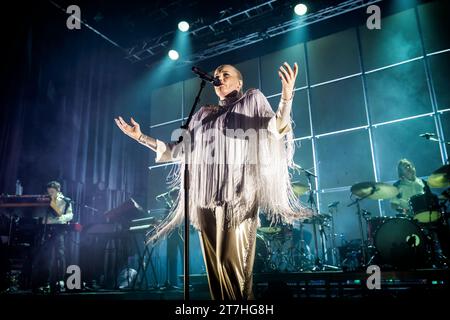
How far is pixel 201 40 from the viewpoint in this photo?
8.78 metres

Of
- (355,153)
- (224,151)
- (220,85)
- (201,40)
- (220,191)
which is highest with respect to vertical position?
(201,40)

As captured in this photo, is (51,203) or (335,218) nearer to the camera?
(51,203)

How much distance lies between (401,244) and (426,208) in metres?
0.73

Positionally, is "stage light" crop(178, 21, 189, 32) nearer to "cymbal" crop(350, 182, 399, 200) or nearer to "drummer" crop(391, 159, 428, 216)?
"cymbal" crop(350, 182, 399, 200)

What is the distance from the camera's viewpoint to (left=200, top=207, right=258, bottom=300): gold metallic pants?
6.40ft

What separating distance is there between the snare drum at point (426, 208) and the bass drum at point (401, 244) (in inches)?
14.8

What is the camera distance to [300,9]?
24.6ft

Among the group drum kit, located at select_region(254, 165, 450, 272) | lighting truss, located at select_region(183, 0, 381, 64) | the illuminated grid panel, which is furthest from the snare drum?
lighting truss, located at select_region(183, 0, 381, 64)

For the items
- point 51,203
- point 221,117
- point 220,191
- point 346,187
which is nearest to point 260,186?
point 220,191

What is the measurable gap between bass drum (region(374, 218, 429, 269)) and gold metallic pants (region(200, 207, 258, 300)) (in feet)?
10.6
